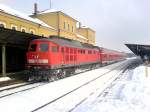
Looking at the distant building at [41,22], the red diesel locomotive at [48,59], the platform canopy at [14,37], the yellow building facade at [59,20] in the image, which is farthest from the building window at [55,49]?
the yellow building facade at [59,20]

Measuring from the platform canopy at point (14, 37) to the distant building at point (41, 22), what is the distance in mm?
9923

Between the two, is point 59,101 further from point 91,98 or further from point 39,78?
point 39,78

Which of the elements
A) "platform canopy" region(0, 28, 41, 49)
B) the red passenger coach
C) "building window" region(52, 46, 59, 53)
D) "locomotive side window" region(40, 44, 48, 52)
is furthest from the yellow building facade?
"locomotive side window" region(40, 44, 48, 52)

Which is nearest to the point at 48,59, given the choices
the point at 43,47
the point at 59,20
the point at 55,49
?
the point at 43,47

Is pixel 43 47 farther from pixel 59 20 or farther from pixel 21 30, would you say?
pixel 59 20

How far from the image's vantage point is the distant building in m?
32.1

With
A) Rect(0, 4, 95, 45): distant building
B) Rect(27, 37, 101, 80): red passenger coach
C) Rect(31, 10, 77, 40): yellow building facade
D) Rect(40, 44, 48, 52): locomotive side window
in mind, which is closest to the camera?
Rect(27, 37, 101, 80): red passenger coach

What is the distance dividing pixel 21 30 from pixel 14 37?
15.3m

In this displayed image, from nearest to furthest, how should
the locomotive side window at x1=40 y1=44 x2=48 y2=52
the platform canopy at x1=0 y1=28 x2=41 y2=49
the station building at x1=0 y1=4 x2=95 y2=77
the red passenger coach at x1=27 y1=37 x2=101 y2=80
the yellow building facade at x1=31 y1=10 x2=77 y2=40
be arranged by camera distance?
1. the platform canopy at x1=0 y1=28 x2=41 y2=49
2. the red passenger coach at x1=27 y1=37 x2=101 y2=80
3. the locomotive side window at x1=40 y1=44 x2=48 y2=52
4. the station building at x1=0 y1=4 x2=95 y2=77
5. the yellow building facade at x1=31 y1=10 x2=77 y2=40

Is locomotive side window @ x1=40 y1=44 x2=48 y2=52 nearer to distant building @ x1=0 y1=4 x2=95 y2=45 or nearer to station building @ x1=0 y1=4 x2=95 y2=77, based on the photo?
station building @ x1=0 y1=4 x2=95 y2=77

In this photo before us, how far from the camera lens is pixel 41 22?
45.4 metres

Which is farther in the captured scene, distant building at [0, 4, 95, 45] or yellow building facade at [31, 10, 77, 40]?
yellow building facade at [31, 10, 77, 40]

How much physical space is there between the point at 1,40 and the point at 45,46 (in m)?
3.12

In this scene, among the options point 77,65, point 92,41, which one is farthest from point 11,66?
point 92,41
